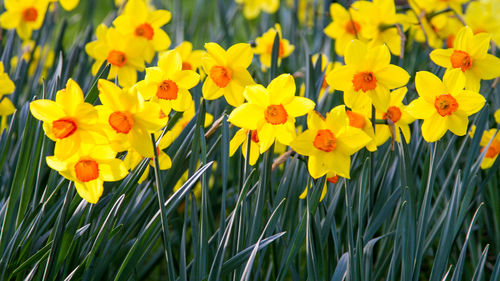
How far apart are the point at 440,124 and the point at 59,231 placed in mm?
808

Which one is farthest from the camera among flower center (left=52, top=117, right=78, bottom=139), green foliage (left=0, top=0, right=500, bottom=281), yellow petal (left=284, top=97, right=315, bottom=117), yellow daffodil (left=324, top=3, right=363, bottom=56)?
yellow daffodil (left=324, top=3, right=363, bottom=56)

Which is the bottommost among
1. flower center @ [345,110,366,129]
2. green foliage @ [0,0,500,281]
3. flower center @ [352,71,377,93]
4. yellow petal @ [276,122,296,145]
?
green foliage @ [0,0,500,281]

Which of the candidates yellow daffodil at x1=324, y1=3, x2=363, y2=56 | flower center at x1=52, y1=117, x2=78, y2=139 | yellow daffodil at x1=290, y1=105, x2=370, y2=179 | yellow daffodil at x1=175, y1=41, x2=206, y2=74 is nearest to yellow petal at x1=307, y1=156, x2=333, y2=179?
yellow daffodil at x1=290, y1=105, x2=370, y2=179

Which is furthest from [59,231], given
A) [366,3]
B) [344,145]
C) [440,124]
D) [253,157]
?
[366,3]

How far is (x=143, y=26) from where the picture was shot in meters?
1.67

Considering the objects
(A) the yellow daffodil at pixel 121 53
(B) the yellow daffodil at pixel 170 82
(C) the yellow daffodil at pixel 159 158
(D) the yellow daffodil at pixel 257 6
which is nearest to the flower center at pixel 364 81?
(B) the yellow daffodil at pixel 170 82

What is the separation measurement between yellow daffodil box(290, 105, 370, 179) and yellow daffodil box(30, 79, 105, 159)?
0.40 meters

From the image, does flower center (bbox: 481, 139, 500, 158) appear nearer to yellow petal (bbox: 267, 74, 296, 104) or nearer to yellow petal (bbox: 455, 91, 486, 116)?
yellow petal (bbox: 455, 91, 486, 116)

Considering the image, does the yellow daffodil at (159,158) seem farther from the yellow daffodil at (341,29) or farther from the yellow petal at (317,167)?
the yellow daffodil at (341,29)

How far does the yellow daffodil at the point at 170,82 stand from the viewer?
43.9 inches

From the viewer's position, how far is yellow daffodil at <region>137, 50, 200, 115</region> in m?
1.12

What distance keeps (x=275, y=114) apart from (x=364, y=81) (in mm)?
238

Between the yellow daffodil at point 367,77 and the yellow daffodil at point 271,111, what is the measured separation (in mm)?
A: 150

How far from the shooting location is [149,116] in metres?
0.94
